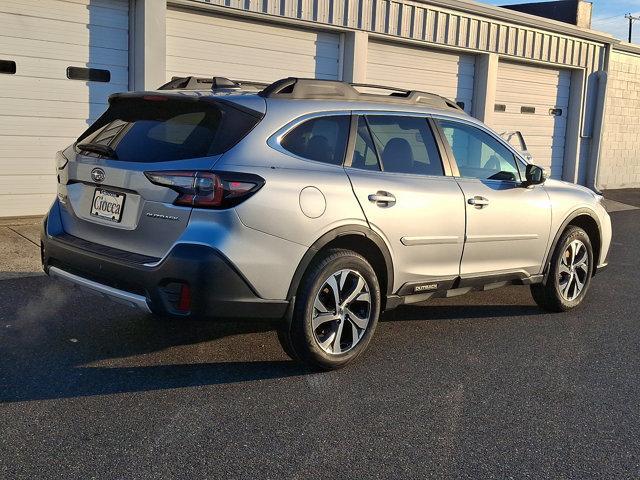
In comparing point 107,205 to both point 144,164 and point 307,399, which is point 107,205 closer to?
point 144,164

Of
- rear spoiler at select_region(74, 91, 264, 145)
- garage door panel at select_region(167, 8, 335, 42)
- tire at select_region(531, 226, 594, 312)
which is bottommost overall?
tire at select_region(531, 226, 594, 312)

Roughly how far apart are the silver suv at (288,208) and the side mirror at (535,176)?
0.06 feet

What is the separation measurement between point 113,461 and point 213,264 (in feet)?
3.58

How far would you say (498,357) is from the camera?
491 centimetres

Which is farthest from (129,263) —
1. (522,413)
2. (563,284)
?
(563,284)

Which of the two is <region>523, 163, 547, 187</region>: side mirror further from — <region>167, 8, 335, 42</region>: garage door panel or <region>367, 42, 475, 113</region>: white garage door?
<region>367, 42, 475, 113</region>: white garage door

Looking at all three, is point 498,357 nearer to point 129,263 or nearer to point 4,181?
point 129,263

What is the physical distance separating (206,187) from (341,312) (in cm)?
118

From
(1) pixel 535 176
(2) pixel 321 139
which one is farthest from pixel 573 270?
(2) pixel 321 139

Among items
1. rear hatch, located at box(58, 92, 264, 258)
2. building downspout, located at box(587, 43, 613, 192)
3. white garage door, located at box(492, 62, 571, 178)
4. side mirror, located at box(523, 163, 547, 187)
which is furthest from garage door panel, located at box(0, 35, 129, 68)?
building downspout, located at box(587, 43, 613, 192)

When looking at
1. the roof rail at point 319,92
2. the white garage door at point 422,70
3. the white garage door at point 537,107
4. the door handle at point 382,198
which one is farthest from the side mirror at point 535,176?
the white garage door at point 537,107

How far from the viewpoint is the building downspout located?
16.5 meters

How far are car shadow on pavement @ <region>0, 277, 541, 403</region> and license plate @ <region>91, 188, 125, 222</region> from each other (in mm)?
877

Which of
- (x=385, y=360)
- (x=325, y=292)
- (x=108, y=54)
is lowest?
(x=385, y=360)
